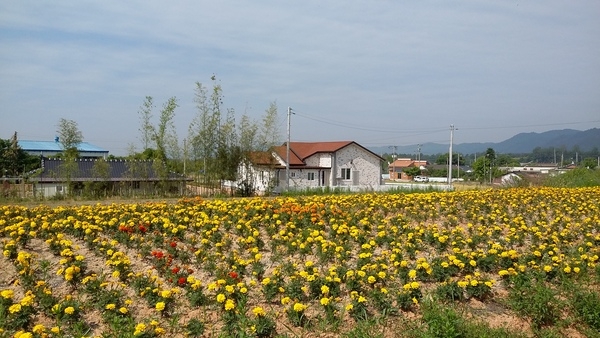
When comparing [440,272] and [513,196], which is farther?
[513,196]

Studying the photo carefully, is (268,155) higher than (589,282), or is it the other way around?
(268,155)

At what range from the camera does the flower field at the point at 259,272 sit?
4.41m

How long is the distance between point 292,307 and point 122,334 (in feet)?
5.22

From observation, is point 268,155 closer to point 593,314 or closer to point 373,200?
point 373,200

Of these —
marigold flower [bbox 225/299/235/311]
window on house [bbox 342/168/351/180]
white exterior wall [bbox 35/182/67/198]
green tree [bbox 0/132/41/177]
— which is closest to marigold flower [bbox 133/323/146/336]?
marigold flower [bbox 225/299/235/311]

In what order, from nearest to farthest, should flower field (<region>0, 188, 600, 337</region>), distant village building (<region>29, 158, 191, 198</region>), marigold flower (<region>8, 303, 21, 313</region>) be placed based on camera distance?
marigold flower (<region>8, 303, 21, 313</region>)
flower field (<region>0, 188, 600, 337</region>)
distant village building (<region>29, 158, 191, 198</region>)

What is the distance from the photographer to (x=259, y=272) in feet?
18.0

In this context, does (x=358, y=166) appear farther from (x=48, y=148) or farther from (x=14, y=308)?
(x=48, y=148)

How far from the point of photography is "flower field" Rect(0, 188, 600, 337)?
4.41m

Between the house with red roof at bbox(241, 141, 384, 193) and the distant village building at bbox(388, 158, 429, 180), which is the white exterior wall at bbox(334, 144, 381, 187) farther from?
the distant village building at bbox(388, 158, 429, 180)

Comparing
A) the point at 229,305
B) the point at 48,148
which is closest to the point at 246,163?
the point at 229,305

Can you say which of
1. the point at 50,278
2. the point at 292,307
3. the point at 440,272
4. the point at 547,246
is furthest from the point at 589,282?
the point at 50,278

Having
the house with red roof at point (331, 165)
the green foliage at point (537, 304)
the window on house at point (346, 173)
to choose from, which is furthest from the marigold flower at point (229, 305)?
the window on house at point (346, 173)

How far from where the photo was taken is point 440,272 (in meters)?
5.70
